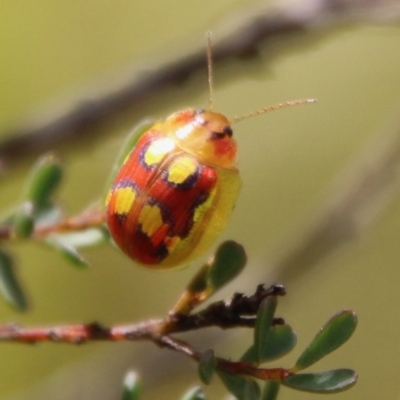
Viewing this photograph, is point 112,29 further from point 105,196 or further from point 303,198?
point 105,196

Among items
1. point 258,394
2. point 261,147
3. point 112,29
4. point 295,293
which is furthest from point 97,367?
point 112,29

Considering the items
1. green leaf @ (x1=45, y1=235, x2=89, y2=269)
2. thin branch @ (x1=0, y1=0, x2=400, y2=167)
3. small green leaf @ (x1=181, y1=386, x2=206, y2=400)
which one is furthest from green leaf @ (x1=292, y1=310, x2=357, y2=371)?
thin branch @ (x1=0, y1=0, x2=400, y2=167)

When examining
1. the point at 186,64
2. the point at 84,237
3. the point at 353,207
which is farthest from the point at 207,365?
the point at 353,207

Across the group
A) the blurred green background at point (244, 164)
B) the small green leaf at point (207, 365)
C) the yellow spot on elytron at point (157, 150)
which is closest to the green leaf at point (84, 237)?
the yellow spot on elytron at point (157, 150)

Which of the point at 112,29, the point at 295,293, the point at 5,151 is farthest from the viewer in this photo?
the point at 112,29

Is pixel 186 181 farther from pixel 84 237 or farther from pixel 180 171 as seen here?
pixel 84 237

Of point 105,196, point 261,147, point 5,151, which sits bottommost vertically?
point 105,196

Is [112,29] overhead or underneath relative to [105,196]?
overhead

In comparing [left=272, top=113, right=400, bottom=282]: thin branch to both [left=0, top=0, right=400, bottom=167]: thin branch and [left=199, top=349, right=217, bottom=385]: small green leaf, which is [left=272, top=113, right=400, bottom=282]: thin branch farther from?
[left=199, top=349, right=217, bottom=385]: small green leaf
